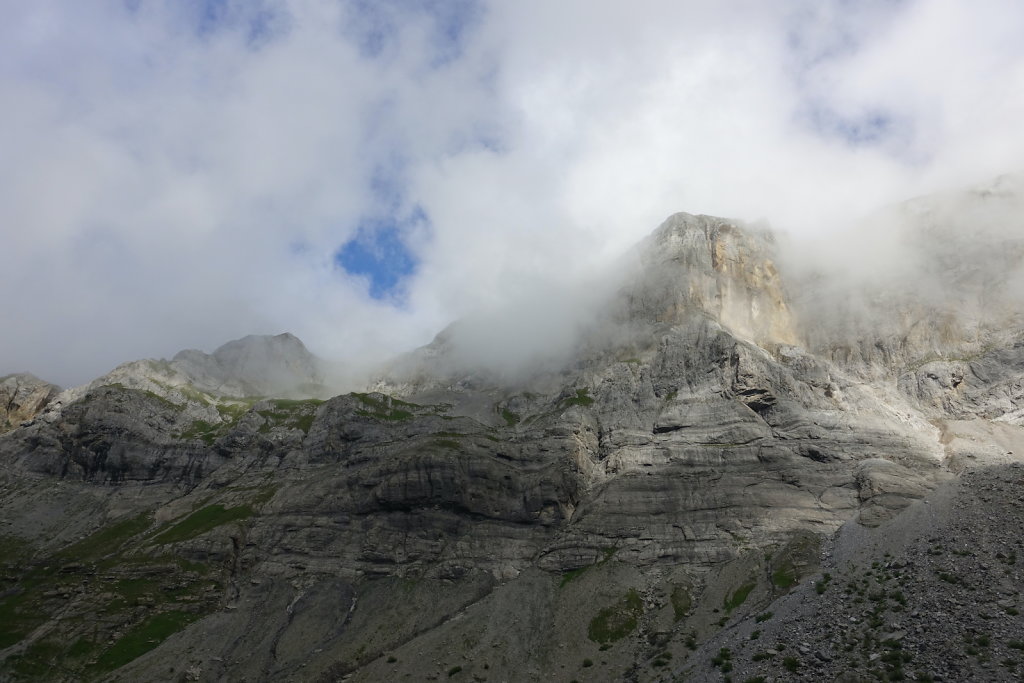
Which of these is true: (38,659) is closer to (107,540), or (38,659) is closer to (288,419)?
(107,540)

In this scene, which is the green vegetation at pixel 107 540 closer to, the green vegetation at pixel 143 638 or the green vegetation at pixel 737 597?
the green vegetation at pixel 143 638

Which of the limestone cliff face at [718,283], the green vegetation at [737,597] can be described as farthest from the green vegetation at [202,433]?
the green vegetation at [737,597]

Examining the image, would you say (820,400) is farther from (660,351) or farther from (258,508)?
(258,508)

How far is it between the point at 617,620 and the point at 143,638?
78014 mm

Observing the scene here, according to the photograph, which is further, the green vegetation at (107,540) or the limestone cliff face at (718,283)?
the limestone cliff face at (718,283)

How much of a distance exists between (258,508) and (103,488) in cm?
5389

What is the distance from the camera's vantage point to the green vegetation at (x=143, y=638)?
10150 cm

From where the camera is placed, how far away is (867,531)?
302 ft

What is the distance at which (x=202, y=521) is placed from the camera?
462 feet

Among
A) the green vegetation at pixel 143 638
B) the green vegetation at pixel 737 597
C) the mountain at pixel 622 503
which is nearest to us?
the mountain at pixel 622 503

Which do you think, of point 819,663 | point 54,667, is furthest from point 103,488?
point 819,663

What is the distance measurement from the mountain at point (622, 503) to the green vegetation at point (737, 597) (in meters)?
0.56

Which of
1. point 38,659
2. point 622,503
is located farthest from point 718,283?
point 38,659

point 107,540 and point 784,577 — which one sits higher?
point 107,540
